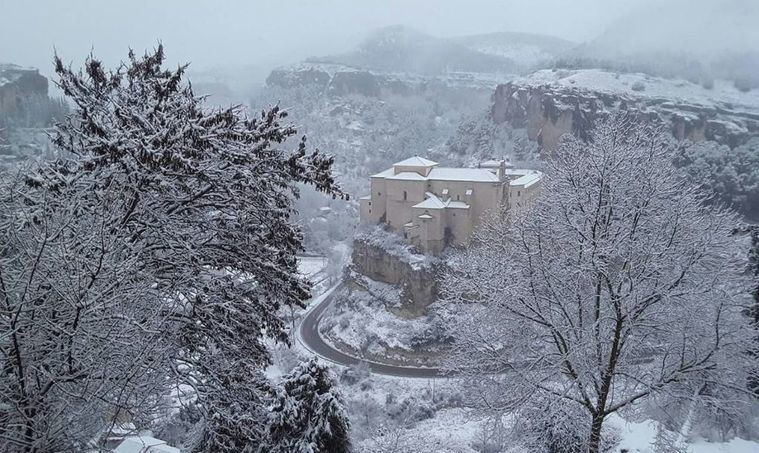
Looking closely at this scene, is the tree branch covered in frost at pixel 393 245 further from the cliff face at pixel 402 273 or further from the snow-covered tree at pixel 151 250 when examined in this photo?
the snow-covered tree at pixel 151 250

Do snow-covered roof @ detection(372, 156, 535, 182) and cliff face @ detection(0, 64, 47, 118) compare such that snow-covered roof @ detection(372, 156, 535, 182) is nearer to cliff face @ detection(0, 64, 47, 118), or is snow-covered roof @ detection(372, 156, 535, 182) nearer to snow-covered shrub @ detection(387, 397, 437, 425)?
snow-covered shrub @ detection(387, 397, 437, 425)

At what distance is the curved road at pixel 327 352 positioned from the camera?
22.0 meters

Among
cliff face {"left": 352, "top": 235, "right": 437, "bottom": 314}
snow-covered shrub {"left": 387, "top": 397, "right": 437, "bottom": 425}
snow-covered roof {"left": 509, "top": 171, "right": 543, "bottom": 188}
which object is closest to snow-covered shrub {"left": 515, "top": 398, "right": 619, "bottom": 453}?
snow-covered shrub {"left": 387, "top": 397, "right": 437, "bottom": 425}

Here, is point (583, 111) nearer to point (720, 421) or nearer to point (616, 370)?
point (720, 421)

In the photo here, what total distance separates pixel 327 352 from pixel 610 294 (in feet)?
68.2

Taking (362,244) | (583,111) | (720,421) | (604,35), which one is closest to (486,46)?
(604,35)

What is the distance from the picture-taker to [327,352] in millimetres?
23938

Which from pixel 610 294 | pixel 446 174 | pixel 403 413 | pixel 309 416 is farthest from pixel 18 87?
pixel 610 294

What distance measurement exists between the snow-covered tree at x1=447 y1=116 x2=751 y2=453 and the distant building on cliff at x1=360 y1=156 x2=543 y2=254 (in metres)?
19.6

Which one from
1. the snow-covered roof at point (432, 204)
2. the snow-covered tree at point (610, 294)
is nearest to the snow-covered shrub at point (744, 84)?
the snow-covered roof at point (432, 204)

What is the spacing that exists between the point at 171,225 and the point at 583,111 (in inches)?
1738

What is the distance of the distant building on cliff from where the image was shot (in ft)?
81.7

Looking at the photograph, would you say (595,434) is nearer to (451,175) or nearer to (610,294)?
(610,294)

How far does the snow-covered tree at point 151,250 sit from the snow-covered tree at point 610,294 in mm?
2082
